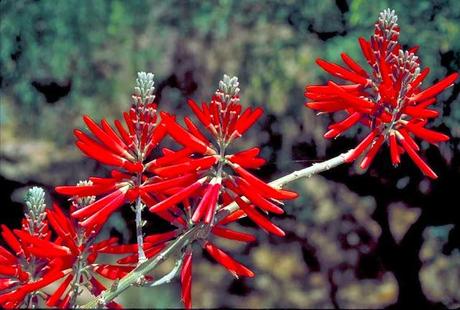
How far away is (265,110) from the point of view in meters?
1.96

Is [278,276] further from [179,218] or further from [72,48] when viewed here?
[179,218]

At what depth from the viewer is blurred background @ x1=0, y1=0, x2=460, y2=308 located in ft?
6.13

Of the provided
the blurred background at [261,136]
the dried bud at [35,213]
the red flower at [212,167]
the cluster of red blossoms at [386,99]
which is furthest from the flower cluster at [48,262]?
the blurred background at [261,136]

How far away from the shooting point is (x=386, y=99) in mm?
804

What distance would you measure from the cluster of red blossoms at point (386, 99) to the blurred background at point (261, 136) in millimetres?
984

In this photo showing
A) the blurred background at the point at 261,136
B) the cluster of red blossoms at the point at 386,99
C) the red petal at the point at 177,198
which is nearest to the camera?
the red petal at the point at 177,198

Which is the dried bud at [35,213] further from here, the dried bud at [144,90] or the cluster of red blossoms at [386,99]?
the cluster of red blossoms at [386,99]

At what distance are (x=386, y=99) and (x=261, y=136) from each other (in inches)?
46.9

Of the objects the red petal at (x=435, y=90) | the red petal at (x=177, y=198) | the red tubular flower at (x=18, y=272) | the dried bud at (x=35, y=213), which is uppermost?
the red petal at (x=435, y=90)

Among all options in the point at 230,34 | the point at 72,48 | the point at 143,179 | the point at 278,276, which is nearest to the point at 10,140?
the point at 72,48

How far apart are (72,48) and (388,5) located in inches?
37.6

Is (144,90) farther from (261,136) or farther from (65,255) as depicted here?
(261,136)

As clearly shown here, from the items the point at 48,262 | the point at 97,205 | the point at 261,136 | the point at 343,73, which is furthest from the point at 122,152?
the point at 261,136

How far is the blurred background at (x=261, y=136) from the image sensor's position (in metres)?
1.87
